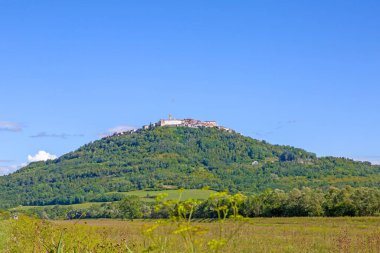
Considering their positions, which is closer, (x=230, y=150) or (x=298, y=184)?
(x=298, y=184)

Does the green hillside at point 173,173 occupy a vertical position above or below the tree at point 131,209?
above

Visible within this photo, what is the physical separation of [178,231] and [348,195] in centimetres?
4906

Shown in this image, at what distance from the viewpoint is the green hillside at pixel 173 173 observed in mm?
140250

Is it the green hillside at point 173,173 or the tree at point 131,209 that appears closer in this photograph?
the tree at point 131,209

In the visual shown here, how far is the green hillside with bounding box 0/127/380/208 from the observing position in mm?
140250

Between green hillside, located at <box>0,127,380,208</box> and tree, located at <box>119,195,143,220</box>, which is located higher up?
green hillside, located at <box>0,127,380,208</box>

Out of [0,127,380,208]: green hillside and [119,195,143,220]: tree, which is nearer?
[119,195,143,220]: tree

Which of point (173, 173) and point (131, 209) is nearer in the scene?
point (131, 209)

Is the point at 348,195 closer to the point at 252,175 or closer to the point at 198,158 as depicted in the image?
the point at 252,175

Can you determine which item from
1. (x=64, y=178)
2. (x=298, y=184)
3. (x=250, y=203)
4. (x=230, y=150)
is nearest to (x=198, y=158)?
(x=230, y=150)

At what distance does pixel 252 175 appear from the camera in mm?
164625

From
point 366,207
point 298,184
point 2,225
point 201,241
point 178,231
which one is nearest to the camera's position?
point 178,231

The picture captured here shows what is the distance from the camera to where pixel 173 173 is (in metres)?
166

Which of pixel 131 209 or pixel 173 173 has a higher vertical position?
pixel 173 173
